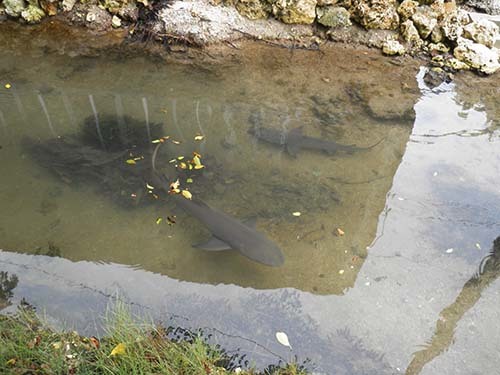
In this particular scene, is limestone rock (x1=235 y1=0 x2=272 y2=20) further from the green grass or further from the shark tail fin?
the green grass

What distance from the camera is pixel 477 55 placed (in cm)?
812

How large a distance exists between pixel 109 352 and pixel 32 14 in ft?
26.3

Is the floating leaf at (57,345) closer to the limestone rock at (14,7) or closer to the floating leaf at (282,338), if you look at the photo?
the floating leaf at (282,338)

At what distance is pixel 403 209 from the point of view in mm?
5188

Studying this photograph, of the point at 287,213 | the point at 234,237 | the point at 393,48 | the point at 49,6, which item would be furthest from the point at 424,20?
the point at 49,6

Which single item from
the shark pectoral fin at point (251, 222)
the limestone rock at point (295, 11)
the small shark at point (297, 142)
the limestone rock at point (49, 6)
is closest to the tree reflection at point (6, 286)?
the shark pectoral fin at point (251, 222)

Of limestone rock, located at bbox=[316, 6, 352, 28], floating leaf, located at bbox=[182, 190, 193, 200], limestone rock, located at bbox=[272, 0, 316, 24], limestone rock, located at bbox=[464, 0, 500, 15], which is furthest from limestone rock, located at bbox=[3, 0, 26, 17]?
limestone rock, located at bbox=[464, 0, 500, 15]

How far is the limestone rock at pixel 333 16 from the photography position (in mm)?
8688

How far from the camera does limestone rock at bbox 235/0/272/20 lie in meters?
8.72

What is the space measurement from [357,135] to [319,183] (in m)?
1.37

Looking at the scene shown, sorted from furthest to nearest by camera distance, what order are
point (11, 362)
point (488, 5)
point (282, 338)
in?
point (488, 5) < point (282, 338) < point (11, 362)

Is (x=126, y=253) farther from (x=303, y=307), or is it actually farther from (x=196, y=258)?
(x=303, y=307)

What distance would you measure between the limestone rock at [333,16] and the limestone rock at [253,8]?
1.08 m

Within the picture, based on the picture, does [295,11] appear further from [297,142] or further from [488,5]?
[488,5]
